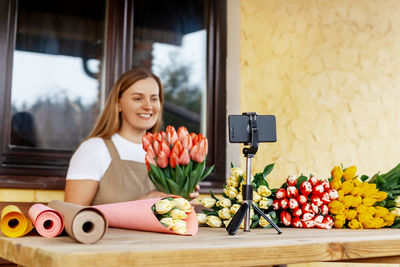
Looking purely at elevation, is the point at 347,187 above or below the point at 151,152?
below

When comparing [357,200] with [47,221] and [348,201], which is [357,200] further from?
[47,221]

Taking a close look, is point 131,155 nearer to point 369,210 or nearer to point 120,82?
point 120,82

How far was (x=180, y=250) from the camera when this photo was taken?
38.2 inches

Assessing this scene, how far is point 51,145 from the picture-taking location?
441 centimetres

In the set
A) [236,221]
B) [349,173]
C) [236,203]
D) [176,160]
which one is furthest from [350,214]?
[176,160]

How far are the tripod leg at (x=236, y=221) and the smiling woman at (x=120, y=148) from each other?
3.24ft

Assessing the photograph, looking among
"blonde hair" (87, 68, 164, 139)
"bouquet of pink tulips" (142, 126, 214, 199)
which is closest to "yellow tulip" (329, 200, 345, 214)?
"bouquet of pink tulips" (142, 126, 214, 199)

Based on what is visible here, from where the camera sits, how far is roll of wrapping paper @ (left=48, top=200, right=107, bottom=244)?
3.49ft

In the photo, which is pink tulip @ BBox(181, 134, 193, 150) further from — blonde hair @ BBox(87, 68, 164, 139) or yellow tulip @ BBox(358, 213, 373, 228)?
blonde hair @ BBox(87, 68, 164, 139)

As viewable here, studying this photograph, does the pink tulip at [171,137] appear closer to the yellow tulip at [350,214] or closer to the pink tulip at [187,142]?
the pink tulip at [187,142]

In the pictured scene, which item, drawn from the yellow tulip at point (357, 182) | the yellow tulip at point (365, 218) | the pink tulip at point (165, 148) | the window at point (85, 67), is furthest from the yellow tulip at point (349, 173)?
the window at point (85, 67)

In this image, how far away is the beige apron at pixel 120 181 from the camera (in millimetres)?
2328

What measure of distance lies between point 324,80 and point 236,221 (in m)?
2.41

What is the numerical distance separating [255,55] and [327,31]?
0.62 metres
